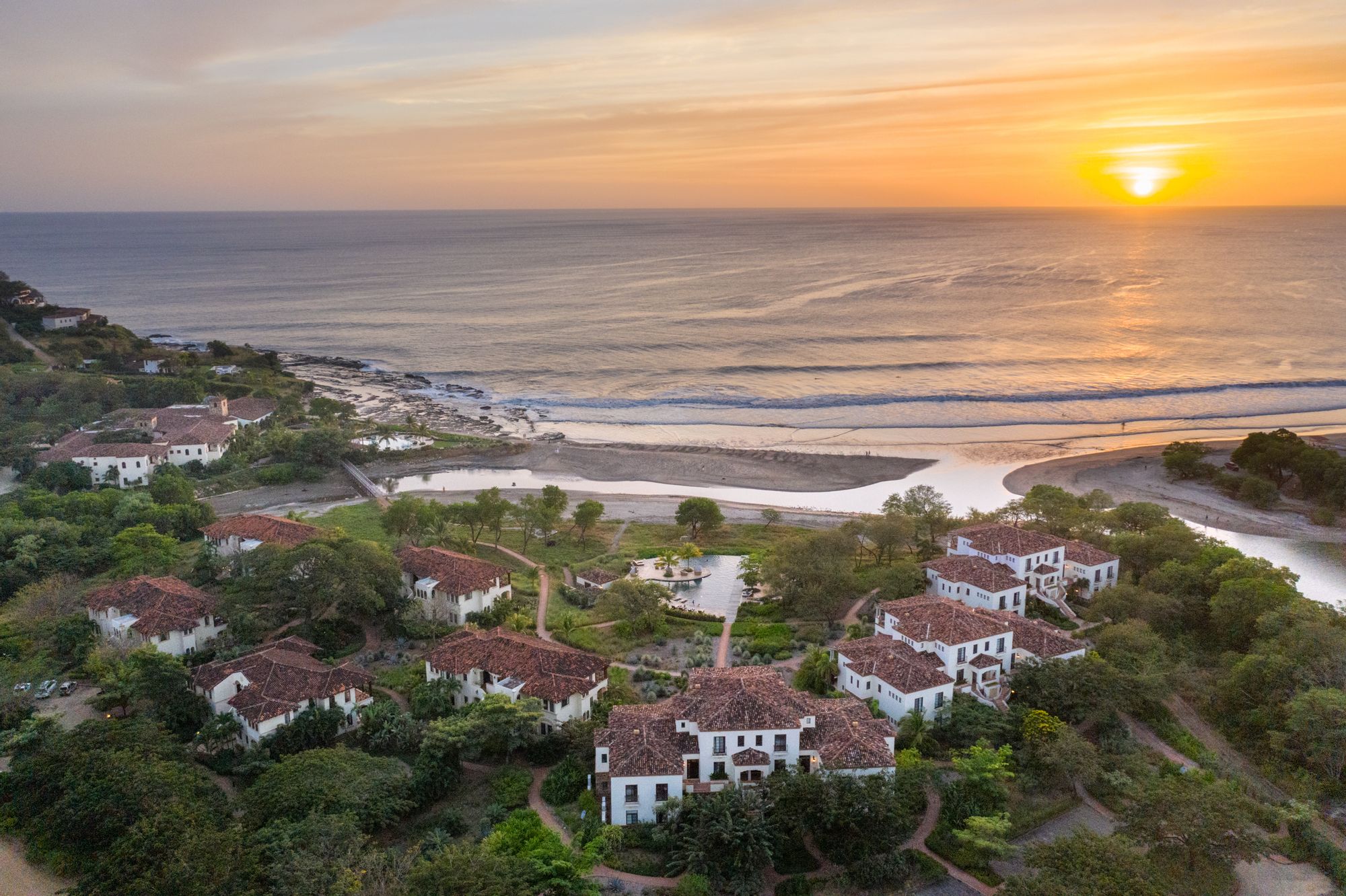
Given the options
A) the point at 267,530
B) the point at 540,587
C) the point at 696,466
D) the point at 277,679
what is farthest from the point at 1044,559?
the point at 267,530

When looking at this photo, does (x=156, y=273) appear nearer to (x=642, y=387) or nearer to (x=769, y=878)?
(x=642, y=387)

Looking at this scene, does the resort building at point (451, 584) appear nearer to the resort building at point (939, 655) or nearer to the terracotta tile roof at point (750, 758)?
the resort building at point (939, 655)

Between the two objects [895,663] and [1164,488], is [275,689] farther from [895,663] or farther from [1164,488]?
[1164,488]

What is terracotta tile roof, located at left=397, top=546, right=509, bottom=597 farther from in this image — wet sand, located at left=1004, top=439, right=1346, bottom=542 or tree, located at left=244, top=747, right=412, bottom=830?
wet sand, located at left=1004, top=439, right=1346, bottom=542

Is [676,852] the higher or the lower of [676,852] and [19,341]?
the lower

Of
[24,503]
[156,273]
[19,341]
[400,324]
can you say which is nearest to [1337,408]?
[24,503]
